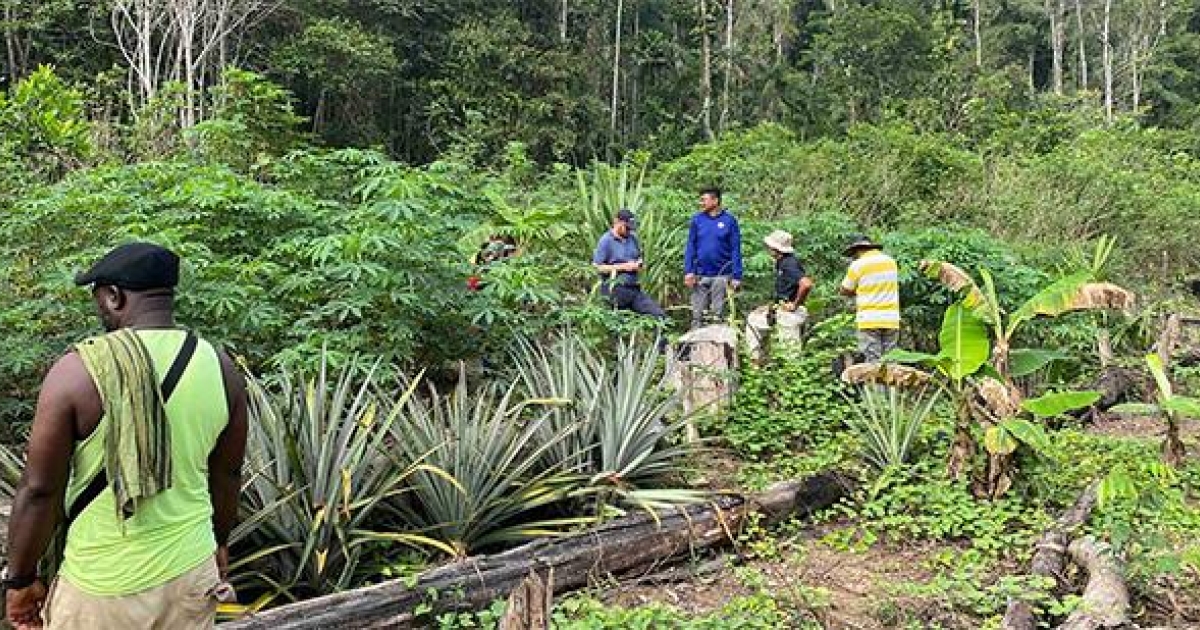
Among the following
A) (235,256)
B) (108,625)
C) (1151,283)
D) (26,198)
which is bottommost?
(1151,283)

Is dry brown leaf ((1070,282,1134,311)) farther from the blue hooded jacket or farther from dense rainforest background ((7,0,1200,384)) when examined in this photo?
dense rainforest background ((7,0,1200,384))

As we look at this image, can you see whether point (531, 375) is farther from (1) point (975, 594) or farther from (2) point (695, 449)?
(1) point (975, 594)

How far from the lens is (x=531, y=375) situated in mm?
6027

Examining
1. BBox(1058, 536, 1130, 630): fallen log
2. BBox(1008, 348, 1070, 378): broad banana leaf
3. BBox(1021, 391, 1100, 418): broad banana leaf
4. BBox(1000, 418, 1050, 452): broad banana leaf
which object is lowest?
BBox(1058, 536, 1130, 630): fallen log

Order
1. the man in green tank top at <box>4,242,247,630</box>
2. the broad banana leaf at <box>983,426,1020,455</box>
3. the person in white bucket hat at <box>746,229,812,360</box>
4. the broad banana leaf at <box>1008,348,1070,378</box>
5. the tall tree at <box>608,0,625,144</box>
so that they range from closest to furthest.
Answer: the man in green tank top at <box>4,242,247,630</box> → the broad banana leaf at <box>983,426,1020,455</box> → the broad banana leaf at <box>1008,348,1070,378</box> → the person in white bucket hat at <box>746,229,812,360</box> → the tall tree at <box>608,0,625,144</box>

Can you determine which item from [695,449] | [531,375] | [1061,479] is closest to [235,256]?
[531,375]

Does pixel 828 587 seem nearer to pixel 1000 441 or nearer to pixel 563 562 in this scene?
pixel 563 562

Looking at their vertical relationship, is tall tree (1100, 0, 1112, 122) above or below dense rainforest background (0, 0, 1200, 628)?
above

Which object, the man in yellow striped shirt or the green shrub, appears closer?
the green shrub

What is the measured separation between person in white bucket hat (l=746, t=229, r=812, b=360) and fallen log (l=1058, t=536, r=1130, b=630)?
3.45m

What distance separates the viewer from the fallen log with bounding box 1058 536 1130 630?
405 centimetres

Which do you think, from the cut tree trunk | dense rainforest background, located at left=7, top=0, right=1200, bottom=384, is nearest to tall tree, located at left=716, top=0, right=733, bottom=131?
dense rainforest background, located at left=7, top=0, right=1200, bottom=384

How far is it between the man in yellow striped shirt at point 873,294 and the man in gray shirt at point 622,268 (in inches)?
66.7

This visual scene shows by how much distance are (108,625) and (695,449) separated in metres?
3.93
